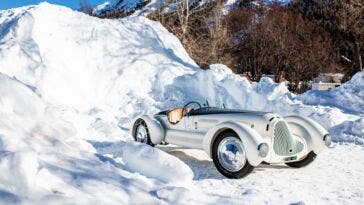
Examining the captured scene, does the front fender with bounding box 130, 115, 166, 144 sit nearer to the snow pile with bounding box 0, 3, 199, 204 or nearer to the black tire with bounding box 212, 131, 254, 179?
the snow pile with bounding box 0, 3, 199, 204

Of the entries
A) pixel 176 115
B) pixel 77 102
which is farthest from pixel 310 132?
pixel 77 102

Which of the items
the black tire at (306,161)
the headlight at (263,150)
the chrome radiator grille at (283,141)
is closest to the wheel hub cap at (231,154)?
the headlight at (263,150)

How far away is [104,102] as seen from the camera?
12.7 meters

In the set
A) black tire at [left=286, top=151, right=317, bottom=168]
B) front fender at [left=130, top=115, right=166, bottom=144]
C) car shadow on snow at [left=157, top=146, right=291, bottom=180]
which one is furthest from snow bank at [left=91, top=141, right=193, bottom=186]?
black tire at [left=286, top=151, right=317, bottom=168]

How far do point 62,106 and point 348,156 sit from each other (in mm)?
6362

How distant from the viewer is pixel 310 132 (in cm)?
755

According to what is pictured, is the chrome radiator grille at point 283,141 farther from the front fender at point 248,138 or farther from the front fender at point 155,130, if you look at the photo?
the front fender at point 155,130

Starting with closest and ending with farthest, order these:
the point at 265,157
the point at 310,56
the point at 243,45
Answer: the point at 265,157, the point at 310,56, the point at 243,45

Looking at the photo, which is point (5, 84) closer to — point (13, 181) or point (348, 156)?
point (13, 181)

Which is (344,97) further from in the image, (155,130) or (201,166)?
(201,166)

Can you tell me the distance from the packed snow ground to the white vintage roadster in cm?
26

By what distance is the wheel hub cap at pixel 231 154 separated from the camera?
6.64 metres

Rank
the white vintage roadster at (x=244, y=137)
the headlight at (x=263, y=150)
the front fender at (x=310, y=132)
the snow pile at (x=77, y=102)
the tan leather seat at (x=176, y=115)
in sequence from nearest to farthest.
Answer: the snow pile at (x=77, y=102) < the headlight at (x=263, y=150) < the white vintage roadster at (x=244, y=137) < the front fender at (x=310, y=132) < the tan leather seat at (x=176, y=115)

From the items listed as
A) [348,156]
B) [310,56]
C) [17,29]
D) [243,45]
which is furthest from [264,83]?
[243,45]
